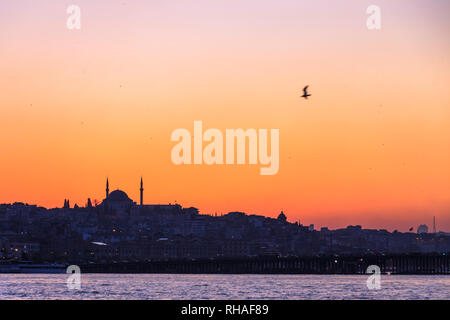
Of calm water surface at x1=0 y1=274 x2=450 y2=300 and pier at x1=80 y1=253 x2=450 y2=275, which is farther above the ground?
pier at x1=80 y1=253 x2=450 y2=275

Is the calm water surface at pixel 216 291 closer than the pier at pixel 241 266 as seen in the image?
Yes

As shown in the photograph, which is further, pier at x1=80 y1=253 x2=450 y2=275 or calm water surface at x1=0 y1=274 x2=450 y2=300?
pier at x1=80 y1=253 x2=450 y2=275

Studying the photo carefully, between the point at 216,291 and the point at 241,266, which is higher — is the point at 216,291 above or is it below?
below

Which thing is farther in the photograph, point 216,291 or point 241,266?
point 241,266

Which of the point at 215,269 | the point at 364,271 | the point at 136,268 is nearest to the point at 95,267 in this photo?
the point at 136,268

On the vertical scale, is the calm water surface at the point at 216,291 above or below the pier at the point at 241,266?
below
